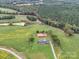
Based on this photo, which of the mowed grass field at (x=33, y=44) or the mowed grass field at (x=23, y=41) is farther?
the mowed grass field at (x=33, y=44)

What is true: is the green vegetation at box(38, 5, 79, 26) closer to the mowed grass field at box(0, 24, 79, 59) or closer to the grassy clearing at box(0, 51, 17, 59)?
the mowed grass field at box(0, 24, 79, 59)

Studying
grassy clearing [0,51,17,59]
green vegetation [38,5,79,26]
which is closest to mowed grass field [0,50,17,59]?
grassy clearing [0,51,17,59]

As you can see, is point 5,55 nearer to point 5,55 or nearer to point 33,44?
point 5,55

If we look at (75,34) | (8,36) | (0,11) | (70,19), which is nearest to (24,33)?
(8,36)

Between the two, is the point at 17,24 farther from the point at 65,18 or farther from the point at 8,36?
the point at 65,18

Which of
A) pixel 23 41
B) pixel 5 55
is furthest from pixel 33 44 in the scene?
pixel 5 55

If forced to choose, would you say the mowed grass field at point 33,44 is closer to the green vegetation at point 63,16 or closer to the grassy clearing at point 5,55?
the grassy clearing at point 5,55

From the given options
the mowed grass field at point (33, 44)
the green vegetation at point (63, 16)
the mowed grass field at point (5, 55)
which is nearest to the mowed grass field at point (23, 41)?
the mowed grass field at point (33, 44)

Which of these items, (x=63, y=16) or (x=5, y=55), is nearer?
(x=5, y=55)

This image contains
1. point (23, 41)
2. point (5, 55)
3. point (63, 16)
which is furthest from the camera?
point (63, 16)
